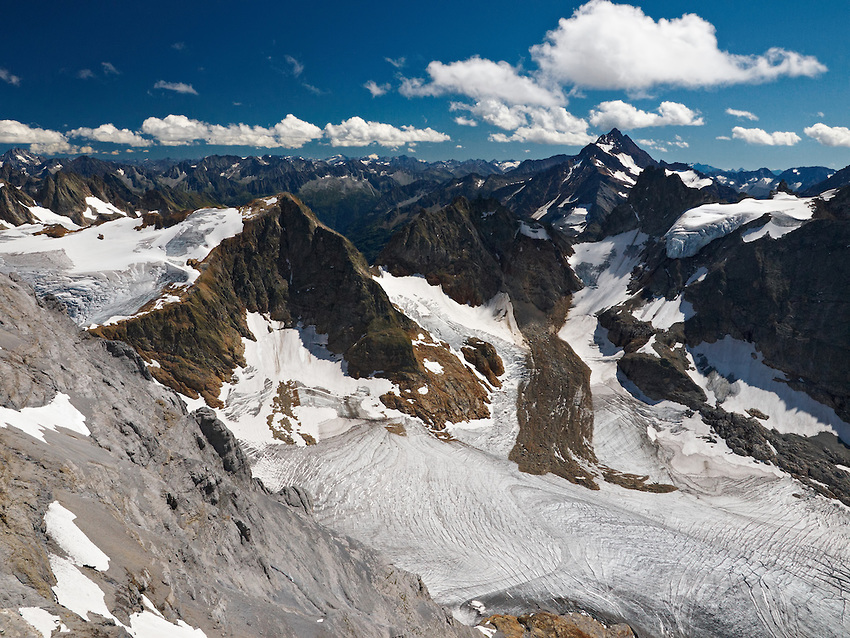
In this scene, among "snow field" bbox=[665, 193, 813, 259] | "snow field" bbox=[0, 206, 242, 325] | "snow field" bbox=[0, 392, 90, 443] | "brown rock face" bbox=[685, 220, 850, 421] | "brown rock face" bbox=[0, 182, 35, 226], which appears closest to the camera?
"snow field" bbox=[0, 392, 90, 443]

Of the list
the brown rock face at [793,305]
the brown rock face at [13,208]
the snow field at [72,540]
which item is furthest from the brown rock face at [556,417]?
the brown rock face at [13,208]

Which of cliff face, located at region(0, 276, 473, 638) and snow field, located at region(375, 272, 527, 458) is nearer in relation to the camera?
cliff face, located at region(0, 276, 473, 638)

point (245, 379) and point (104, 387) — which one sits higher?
point (104, 387)

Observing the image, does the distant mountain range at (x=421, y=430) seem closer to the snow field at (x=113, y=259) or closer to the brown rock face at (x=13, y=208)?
the snow field at (x=113, y=259)

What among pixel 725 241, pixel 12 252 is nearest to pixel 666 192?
pixel 725 241

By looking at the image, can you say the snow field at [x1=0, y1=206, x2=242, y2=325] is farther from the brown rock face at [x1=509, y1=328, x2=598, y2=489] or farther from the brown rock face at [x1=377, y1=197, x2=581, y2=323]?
the brown rock face at [x1=509, y1=328, x2=598, y2=489]

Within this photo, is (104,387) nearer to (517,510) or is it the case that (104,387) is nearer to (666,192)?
(517,510)

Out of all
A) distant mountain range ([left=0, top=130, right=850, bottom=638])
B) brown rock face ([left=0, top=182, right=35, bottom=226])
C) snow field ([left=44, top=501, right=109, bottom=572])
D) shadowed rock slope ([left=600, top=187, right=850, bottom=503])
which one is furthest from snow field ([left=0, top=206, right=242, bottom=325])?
shadowed rock slope ([left=600, top=187, right=850, bottom=503])

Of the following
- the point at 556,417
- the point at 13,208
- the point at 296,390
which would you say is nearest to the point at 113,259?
the point at 296,390
